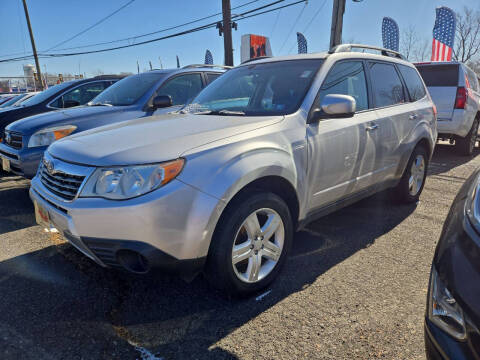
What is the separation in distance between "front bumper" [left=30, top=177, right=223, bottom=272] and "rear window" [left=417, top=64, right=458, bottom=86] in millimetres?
6823

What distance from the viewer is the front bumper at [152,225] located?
74.5 inches

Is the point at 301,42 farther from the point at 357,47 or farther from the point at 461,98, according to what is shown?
the point at 357,47

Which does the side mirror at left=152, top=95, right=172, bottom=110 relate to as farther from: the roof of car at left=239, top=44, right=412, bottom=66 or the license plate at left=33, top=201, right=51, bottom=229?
the license plate at left=33, top=201, right=51, bottom=229

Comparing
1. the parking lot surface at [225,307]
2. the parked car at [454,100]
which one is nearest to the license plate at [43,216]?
the parking lot surface at [225,307]

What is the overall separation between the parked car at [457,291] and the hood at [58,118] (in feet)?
13.9

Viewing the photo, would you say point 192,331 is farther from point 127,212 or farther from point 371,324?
point 371,324

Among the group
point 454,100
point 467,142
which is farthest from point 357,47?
point 467,142

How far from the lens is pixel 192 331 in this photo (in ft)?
6.97

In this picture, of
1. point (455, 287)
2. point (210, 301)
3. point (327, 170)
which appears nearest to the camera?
point (455, 287)

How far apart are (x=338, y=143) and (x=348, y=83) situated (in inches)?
27.3

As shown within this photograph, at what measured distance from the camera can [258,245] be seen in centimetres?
242

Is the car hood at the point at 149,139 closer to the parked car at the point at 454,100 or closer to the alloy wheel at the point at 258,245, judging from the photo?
the alloy wheel at the point at 258,245

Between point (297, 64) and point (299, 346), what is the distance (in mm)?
2288

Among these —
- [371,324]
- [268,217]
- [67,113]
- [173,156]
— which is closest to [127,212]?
[173,156]
